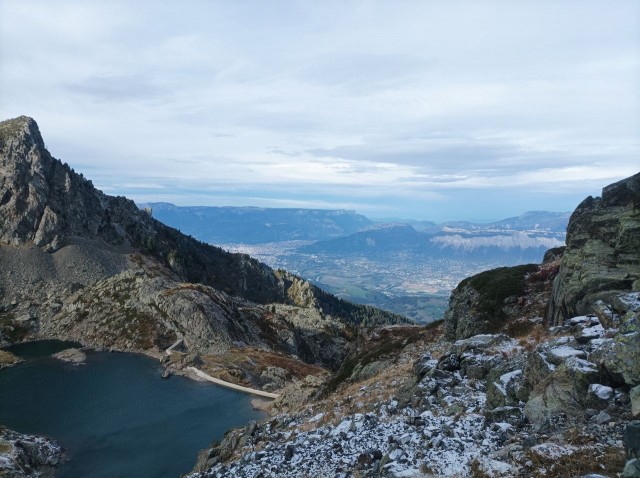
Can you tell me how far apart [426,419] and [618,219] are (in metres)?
27.2

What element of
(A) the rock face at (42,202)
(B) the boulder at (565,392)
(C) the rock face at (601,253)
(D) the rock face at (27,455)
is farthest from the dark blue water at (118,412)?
(A) the rock face at (42,202)

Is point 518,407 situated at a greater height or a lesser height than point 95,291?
greater

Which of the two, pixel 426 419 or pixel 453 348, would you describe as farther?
pixel 453 348

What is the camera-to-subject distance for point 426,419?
23734mm

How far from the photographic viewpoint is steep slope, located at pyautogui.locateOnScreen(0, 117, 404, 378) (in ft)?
417

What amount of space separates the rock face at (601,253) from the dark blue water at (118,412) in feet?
164

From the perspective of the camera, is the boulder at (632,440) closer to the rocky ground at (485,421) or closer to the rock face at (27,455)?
Answer: the rocky ground at (485,421)

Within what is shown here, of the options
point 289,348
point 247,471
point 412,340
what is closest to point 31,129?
point 289,348

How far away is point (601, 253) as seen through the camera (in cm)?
3459

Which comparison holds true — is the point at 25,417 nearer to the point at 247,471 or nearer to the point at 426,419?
the point at 247,471

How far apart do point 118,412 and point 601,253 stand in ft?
262

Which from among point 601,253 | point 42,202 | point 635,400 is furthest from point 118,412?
point 42,202

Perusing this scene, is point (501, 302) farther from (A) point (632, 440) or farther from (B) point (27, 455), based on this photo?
(B) point (27, 455)

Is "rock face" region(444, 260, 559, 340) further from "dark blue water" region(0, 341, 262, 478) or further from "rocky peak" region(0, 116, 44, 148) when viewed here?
"rocky peak" region(0, 116, 44, 148)
